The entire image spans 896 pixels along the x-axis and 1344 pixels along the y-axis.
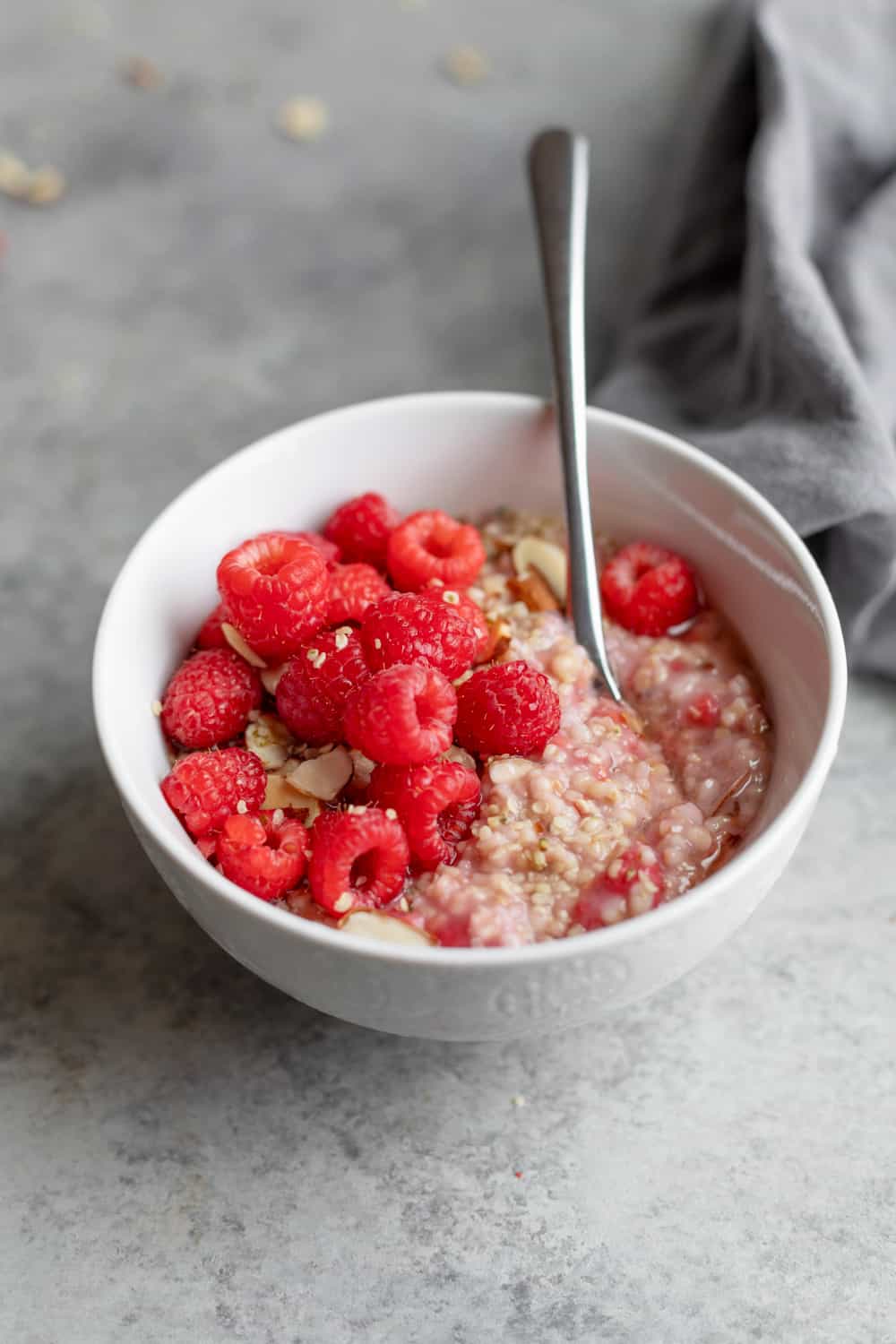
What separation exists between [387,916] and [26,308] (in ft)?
5.30

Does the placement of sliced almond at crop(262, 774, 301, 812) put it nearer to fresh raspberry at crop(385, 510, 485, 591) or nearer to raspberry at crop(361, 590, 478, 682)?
raspberry at crop(361, 590, 478, 682)

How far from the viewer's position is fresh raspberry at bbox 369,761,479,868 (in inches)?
53.2

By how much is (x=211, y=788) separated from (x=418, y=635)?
0.87 feet

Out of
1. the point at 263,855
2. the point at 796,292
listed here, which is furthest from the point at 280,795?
the point at 796,292

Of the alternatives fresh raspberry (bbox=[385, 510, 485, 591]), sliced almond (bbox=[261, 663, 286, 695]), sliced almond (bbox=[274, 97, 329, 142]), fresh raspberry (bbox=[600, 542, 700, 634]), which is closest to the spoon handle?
fresh raspberry (bbox=[600, 542, 700, 634])

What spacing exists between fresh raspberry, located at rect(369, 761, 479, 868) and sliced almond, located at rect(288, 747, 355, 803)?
2.2 inches

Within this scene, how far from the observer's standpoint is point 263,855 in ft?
4.41

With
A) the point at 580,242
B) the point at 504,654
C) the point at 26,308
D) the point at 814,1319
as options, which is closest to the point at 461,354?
the point at 580,242

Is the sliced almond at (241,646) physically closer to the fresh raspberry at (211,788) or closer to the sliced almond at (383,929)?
the fresh raspberry at (211,788)

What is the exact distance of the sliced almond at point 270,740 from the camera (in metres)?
1.51

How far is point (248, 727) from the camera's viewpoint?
154 centimetres

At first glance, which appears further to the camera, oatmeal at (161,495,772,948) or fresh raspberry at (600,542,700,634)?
fresh raspberry at (600,542,700,634)

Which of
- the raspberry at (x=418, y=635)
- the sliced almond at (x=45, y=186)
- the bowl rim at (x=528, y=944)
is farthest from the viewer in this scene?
the sliced almond at (x=45, y=186)

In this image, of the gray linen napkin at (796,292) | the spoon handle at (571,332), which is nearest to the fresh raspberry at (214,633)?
the spoon handle at (571,332)
